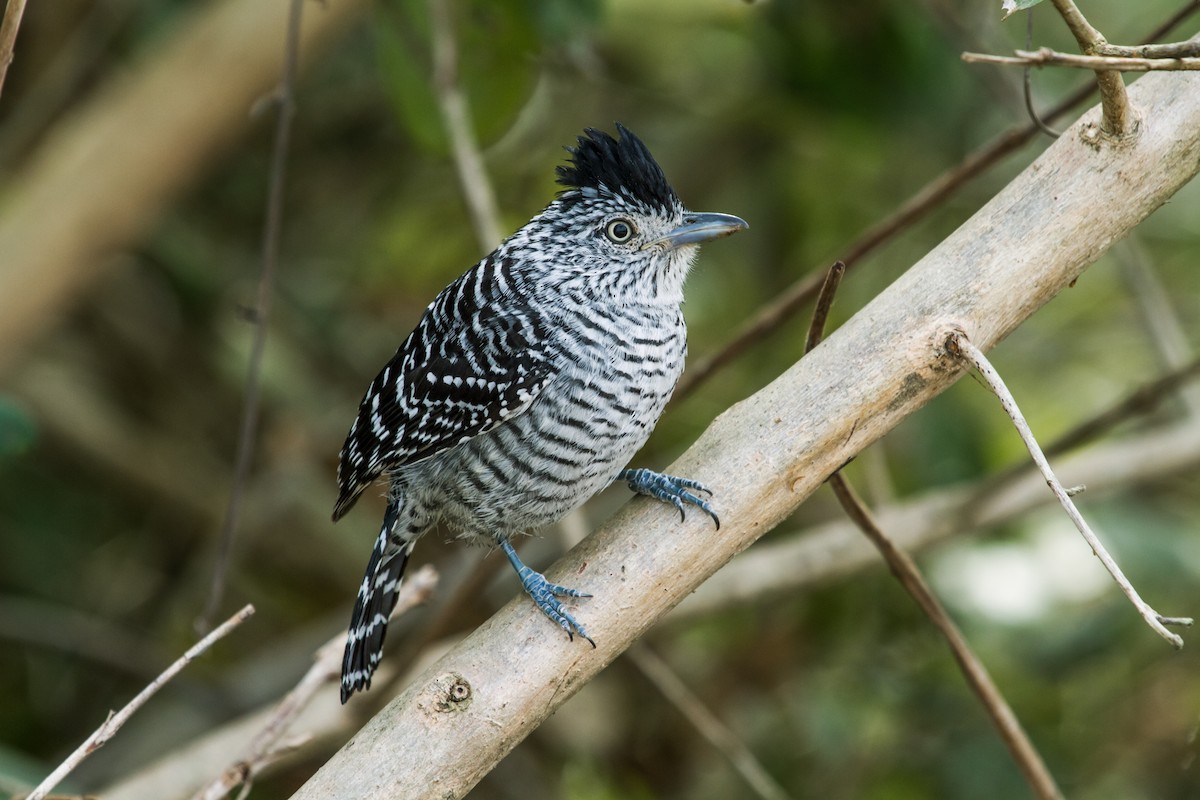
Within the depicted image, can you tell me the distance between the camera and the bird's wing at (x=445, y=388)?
2.49 meters

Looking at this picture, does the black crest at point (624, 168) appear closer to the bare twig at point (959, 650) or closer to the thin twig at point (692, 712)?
the bare twig at point (959, 650)

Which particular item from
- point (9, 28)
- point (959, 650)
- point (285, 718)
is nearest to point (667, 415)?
point (959, 650)

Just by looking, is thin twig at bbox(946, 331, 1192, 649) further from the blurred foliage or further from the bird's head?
the blurred foliage

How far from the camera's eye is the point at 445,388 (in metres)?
2.59

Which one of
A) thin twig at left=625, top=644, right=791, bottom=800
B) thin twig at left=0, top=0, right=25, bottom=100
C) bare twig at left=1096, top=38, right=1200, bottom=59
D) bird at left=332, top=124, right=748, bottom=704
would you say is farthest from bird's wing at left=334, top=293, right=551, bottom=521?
bare twig at left=1096, top=38, right=1200, bottom=59

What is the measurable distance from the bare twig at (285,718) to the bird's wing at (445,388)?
257 mm

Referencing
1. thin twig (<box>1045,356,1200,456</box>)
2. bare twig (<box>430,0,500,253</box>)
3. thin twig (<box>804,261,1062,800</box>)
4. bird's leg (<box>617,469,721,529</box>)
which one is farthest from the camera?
bare twig (<box>430,0,500,253</box>)

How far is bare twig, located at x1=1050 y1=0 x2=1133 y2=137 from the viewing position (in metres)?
1.60

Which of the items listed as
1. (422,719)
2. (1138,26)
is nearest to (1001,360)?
(1138,26)

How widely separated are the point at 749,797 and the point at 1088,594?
1165mm

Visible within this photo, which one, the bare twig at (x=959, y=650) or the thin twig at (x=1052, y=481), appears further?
the bare twig at (x=959, y=650)

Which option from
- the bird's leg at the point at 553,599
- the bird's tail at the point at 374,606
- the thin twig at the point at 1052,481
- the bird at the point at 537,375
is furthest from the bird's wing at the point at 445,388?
the thin twig at the point at 1052,481

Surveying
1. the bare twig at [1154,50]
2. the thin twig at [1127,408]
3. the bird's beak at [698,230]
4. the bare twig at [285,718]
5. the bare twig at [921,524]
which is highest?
the bird's beak at [698,230]

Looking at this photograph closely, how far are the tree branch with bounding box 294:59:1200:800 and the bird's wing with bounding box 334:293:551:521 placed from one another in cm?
59
